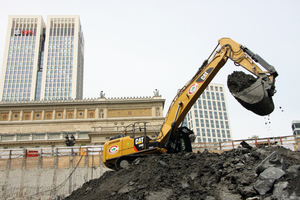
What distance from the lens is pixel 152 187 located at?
11.4 metres

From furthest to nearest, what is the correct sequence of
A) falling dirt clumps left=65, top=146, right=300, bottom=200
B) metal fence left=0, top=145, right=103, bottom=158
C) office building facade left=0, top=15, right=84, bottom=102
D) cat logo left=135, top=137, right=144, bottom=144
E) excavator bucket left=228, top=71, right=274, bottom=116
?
office building facade left=0, top=15, right=84, bottom=102 < metal fence left=0, top=145, right=103, bottom=158 < cat logo left=135, top=137, right=144, bottom=144 < excavator bucket left=228, top=71, right=274, bottom=116 < falling dirt clumps left=65, top=146, right=300, bottom=200

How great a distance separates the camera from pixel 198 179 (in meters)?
11.3

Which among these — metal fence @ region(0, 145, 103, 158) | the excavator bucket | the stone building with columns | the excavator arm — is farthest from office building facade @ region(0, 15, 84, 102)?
the excavator bucket

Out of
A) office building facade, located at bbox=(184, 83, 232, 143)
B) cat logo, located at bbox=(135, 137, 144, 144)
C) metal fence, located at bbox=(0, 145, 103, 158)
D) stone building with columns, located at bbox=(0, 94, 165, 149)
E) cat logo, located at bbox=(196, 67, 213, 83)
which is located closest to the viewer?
cat logo, located at bbox=(196, 67, 213, 83)

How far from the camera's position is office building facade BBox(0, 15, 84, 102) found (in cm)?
10206

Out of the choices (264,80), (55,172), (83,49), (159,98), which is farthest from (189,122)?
(264,80)

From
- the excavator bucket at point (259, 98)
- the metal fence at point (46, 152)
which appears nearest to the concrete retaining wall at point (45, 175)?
the metal fence at point (46, 152)

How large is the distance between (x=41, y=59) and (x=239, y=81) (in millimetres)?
108471

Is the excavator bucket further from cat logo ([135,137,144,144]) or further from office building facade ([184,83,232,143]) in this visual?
office building facade ([184,83,232,143])

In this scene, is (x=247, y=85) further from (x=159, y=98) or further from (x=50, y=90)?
(x=50, y=90)

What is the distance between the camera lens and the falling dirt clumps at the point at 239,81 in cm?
1212

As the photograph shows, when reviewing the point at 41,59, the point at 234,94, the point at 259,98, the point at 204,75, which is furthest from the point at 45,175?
the point at 41,59

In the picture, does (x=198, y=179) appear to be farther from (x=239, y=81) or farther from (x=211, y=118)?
(x=211, y=118)

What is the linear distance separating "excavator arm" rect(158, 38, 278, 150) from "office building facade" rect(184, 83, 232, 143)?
4120 inches
